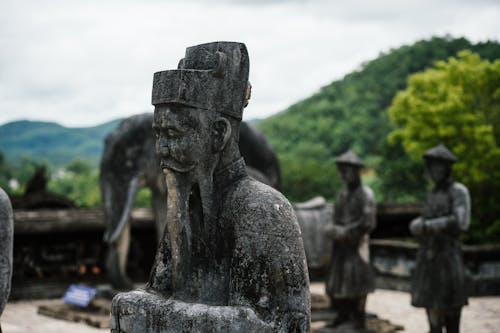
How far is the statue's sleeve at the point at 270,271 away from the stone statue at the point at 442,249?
18.5ft

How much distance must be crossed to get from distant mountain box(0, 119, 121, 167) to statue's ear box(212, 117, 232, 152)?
75607 millimetres

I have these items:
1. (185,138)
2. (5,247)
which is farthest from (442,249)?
(185,138)

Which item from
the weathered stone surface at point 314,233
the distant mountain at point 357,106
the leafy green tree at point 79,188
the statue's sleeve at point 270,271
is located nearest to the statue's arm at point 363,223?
the weathered stone surface at point 314,233

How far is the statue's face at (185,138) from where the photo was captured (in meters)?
3.49

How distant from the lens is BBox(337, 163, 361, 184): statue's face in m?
10.0

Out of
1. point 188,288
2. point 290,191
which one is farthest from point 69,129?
point 188,288

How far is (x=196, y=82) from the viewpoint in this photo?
347 centimetres

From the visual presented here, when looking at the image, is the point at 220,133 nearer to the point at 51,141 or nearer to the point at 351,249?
the point at 351,249

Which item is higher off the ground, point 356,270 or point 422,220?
point 422,220

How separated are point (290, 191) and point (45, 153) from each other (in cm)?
5620

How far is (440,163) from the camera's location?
896 cm

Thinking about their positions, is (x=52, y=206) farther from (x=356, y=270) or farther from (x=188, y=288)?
(x=188, y=288)

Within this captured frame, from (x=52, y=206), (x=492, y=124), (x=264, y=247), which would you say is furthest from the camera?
(x=492, y=124)

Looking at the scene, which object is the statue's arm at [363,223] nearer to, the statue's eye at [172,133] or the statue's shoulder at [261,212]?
the statue's shoulder at [261,212]
